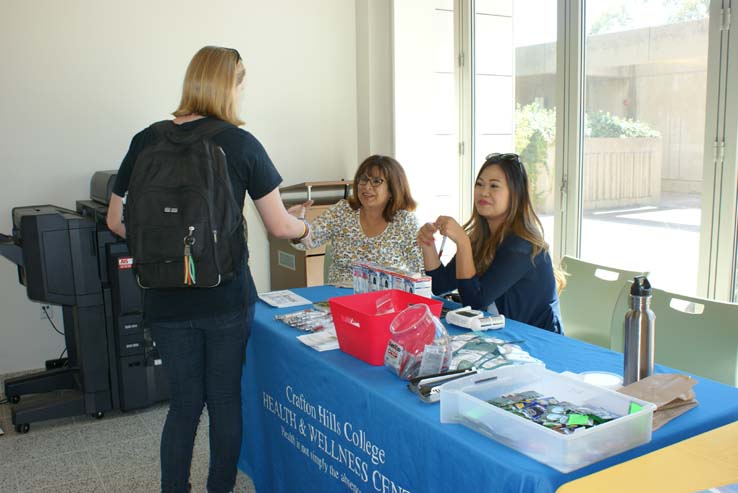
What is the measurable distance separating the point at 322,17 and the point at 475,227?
2510 mm

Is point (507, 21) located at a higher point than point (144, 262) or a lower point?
higher

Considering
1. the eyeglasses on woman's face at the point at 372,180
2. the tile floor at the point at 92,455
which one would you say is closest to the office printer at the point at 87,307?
the tile floor at the point at 92,455

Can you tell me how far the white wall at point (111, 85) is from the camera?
145 inches

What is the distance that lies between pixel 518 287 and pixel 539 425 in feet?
3.79

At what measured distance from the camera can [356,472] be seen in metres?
1.71

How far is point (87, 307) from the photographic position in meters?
3.23

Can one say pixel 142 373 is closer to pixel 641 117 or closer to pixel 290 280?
pixel 290 280

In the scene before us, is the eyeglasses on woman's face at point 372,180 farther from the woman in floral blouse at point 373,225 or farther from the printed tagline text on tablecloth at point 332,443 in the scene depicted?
the printed tagline text on tablecloth at point 332,443

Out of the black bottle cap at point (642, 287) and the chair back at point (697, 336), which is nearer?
the black bottle cap at point (642, 287)

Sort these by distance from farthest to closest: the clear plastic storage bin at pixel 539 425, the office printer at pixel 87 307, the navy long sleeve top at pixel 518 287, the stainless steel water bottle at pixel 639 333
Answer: the office printer at pixel 87 307, the navy long sleeve top at pixel 518 287, the stainless steel water bottle at pixel 639 333, the clear plastic storage bin at pixel 539 425

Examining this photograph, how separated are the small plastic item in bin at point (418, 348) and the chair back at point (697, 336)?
3.04ft

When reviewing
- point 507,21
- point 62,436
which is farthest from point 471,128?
point 62,436

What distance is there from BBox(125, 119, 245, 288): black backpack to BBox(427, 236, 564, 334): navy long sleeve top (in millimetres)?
887

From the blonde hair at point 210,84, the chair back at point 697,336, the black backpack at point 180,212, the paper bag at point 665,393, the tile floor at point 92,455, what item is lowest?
the tile floor at point 92,455
